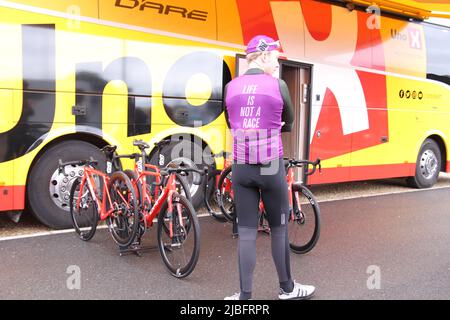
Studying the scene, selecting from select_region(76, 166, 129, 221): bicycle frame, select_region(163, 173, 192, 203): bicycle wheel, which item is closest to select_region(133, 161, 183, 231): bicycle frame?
select_region(163, 173, 192, 203): bicycle wheel

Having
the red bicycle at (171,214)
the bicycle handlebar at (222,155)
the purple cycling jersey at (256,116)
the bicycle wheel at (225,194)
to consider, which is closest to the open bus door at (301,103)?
the bicycle handlebar at (222,155)

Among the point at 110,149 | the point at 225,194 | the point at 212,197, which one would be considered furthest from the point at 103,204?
the point at 212,197

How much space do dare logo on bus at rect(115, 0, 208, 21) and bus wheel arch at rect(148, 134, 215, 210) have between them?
1630mm

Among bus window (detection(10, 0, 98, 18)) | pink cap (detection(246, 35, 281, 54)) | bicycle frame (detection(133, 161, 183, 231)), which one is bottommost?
bicycle frame (detection(133, 161, 183, 231))

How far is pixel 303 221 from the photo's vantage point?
17.7ft

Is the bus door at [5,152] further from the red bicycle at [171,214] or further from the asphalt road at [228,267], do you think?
the red bicycle at [171,214]

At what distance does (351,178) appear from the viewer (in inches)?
353

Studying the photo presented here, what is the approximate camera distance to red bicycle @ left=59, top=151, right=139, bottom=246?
5.05 m

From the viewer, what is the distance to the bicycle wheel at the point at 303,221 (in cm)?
522

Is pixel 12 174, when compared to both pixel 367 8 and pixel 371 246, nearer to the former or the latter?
pixel 371 246

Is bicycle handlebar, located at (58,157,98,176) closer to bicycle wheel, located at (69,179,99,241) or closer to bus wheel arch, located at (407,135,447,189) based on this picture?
bicycle wheel, located at (69,179,99,241)

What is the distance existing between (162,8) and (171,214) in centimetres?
315

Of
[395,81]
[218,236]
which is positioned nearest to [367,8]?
[395,81]

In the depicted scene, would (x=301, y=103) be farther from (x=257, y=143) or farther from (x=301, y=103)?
(x=257, y=143)
